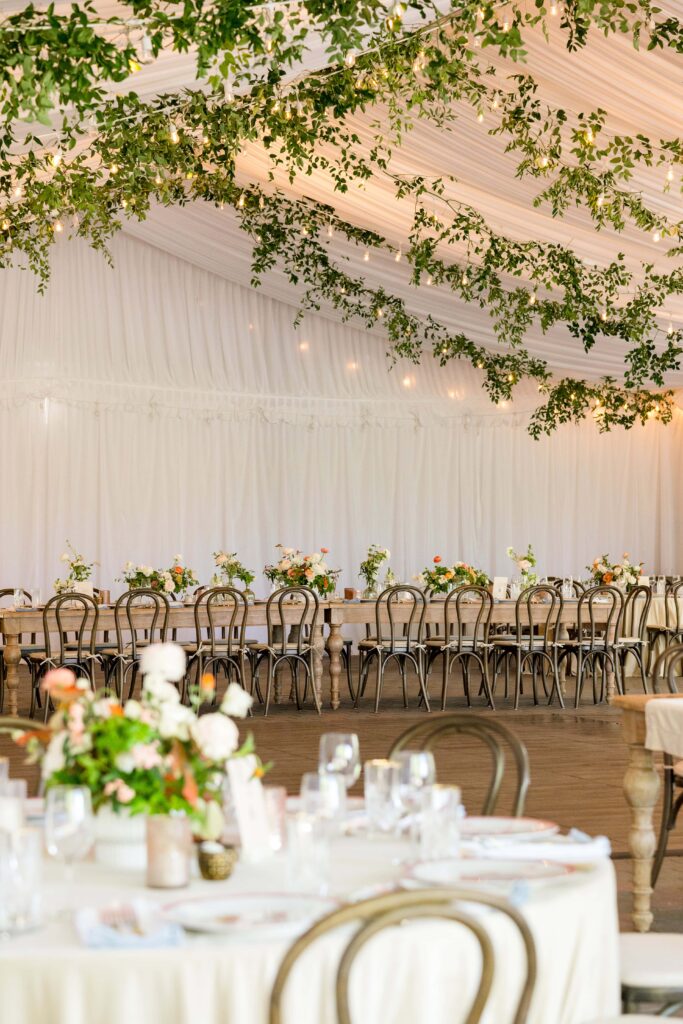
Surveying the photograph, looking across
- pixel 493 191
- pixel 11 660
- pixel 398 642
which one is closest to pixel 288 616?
pixel 398 642

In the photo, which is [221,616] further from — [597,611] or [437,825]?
[437,825]

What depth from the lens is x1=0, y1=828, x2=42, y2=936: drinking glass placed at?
2059 millimetres

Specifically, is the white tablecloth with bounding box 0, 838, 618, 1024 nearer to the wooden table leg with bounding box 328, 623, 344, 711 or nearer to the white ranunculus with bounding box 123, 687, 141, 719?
the white ranunculus with bounding box 123, 687, 141, 719

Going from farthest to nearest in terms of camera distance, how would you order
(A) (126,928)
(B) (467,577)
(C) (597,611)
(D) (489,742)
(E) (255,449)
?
1. (E) (255,449)
2. (B) (467,577)
3. (C) (597,611)
4. (D) (489,742)
5. (A) (126,928)

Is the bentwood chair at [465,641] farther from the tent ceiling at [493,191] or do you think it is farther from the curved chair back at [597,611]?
the tent ceiling at [493,191]

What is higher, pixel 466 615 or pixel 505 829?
pixel 466 615

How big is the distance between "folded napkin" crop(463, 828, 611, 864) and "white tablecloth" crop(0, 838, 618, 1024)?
145 mm

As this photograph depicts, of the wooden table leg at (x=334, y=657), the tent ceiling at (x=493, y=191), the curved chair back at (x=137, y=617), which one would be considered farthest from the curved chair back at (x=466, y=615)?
the tent ceiling at (x=493, y=191)

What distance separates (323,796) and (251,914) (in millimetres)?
383

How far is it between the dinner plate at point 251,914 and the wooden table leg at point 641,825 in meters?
2.14

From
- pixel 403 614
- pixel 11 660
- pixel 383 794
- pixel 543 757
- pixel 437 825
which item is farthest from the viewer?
pixel 403 614

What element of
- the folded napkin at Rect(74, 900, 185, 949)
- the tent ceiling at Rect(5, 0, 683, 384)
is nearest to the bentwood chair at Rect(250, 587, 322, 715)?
the tent ceiling at Rect(5, 0, 683, 384)

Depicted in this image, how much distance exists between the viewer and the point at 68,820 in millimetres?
2334

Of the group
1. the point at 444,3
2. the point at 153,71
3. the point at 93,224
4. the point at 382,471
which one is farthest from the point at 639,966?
the point at 382,471
